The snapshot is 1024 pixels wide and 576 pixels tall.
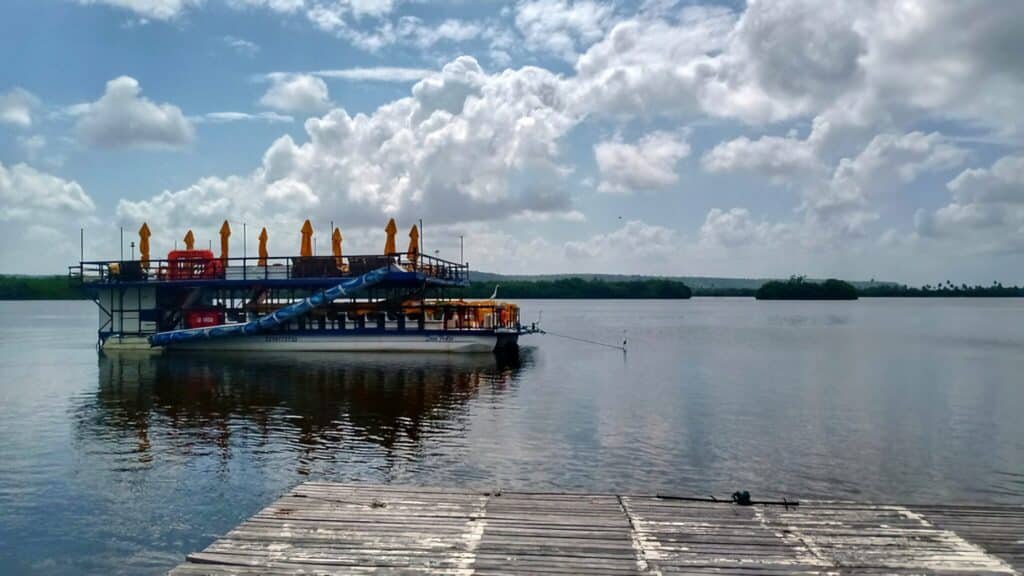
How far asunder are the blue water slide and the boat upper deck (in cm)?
128

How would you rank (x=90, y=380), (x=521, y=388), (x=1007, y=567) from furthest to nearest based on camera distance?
1. (x=90, y=380)
2. (x=521, y=388)
3. (x=1007, y=567)

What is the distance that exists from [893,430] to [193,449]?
2471 centimetres

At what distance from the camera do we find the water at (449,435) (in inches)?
797

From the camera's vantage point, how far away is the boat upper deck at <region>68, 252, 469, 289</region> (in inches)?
2272

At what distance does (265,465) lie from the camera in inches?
943

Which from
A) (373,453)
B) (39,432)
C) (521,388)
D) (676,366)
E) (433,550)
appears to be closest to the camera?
(433,550)

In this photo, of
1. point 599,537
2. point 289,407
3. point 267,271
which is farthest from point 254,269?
point 599,537

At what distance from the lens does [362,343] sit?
59.3 meters

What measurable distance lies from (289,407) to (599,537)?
83.6 ft

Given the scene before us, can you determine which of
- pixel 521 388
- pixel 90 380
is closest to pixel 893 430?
pixel 521 388

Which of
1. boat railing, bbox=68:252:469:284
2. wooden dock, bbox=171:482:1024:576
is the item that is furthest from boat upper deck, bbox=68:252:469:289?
wooden dock, bbox=171:482:1024:576

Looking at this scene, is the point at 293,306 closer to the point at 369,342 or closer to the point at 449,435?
the point at 369,342

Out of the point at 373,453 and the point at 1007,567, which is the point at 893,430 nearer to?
the point at 373,453

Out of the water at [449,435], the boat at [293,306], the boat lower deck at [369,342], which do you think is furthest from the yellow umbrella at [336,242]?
the water at [449,435]
